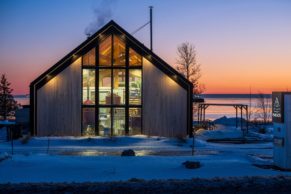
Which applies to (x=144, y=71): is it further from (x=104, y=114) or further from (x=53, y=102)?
(x=53, y=102)

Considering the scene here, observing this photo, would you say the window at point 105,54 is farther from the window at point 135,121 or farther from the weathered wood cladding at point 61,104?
the window at point 135,121

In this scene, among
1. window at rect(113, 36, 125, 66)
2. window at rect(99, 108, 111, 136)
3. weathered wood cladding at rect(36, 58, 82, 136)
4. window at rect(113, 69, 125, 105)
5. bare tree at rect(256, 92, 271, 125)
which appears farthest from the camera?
bare tree at rect(256, 92, 271, 125)

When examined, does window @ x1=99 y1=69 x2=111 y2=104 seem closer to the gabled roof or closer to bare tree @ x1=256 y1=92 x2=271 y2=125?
the gabled roof

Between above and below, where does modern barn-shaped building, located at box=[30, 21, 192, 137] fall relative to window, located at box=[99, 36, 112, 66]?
below

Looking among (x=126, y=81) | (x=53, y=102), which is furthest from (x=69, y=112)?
(x=126, y=81)

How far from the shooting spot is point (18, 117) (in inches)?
1334

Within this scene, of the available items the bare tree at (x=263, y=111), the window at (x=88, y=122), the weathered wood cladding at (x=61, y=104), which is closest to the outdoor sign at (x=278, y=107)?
the window at (x=88, y=122)

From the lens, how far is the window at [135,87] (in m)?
28.8

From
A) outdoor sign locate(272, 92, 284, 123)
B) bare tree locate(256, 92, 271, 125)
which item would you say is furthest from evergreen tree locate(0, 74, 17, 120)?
outdoor sign locate(272, 92, 284, 123)

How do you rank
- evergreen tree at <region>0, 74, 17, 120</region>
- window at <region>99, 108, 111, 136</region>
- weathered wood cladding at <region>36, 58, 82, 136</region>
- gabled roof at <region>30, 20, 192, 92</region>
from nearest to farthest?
gabled roof at <region>30, 20, 192, 92</region> < weathered wood cladding at <region>36, 58, 82, 136</region> < window at <region>99, 108, 111, 136</region> < evergreen tree at <region>0, 74, 17, 120</region>

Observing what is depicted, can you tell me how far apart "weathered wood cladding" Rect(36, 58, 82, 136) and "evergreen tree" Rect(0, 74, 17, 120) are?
35019mm

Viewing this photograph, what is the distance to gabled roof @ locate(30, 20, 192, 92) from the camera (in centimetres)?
2795

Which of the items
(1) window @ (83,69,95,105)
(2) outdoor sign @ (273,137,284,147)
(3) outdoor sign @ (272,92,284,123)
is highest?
(1) window @ (83,69,95,105)

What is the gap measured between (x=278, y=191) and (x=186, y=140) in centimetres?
1490
